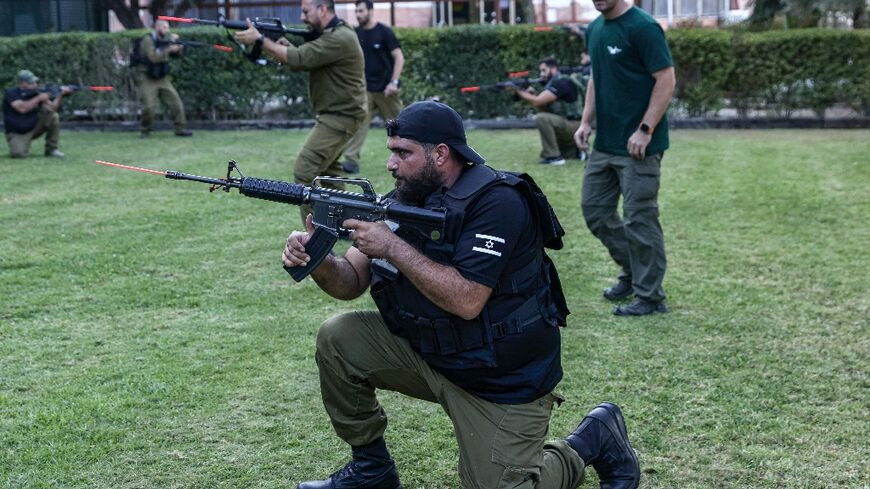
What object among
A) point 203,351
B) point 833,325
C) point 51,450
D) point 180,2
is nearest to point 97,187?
point 203,351

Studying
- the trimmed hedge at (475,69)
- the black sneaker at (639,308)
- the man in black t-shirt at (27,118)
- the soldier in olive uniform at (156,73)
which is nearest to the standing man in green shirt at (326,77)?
the black sneaker at (639,308)

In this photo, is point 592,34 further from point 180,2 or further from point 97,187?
point 180,2

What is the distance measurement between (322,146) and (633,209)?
3166mm

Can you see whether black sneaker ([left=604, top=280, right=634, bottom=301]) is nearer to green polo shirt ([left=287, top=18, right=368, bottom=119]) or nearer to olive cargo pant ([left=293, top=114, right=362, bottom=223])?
olive cargo pant ([left=293, top=114, right=362, bottom=223])

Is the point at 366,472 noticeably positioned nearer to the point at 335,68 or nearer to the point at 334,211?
the point at 334,211

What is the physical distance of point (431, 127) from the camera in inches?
148

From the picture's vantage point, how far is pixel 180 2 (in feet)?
84.2

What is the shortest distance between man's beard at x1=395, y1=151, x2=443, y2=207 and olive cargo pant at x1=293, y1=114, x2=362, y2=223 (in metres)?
4.73

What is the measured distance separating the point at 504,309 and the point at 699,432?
4.98 feet

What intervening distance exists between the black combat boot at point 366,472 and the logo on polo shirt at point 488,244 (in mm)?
1036

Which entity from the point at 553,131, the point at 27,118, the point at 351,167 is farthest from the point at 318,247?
the point at 27,118

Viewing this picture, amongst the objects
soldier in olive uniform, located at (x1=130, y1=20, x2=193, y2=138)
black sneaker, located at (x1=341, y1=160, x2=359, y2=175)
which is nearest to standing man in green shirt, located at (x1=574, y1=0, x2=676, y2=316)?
black sneaker, located at (x1=341, y1=160, x2=359, y2=175)

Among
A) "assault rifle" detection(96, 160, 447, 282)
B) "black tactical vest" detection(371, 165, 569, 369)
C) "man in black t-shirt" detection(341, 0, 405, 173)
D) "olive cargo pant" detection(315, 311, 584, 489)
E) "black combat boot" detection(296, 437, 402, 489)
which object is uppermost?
"man in black t-shirt" detection(341, 0, 405, 173)

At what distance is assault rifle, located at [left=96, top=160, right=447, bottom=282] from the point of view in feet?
12.1
